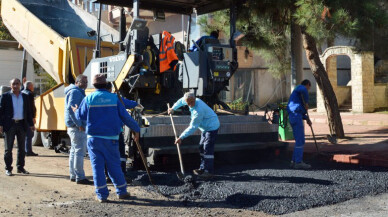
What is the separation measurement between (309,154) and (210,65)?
289 centimetres

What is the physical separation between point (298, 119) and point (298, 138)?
13.2 inches

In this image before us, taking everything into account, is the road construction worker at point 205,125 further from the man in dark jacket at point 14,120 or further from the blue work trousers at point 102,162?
the man in dark jacket at point 14,120

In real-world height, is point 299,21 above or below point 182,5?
below

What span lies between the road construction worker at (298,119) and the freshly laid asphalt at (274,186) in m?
0.24

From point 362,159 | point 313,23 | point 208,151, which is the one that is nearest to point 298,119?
point 362,159

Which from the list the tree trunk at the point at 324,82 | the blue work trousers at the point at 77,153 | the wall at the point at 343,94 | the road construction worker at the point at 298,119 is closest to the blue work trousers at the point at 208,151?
the road construction worker at the point at 298,119

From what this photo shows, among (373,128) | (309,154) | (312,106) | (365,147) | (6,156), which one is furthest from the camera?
(312,106)

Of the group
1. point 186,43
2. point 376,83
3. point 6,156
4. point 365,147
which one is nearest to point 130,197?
point 6,156

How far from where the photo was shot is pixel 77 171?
6965mm

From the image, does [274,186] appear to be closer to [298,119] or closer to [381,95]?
[298,119]

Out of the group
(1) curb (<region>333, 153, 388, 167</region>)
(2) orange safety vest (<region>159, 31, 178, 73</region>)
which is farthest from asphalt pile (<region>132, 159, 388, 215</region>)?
(2) orange safety vest (<region>159, 31, 178, 73</region>)

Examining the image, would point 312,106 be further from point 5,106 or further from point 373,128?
point 5,106

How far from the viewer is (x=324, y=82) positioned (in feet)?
36.8

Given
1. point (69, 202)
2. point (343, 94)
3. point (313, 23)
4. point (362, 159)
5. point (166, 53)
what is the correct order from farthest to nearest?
point (343, 94) < point (313, 23) < point (362, 159) < point (166, 53) < point (69, 202)
